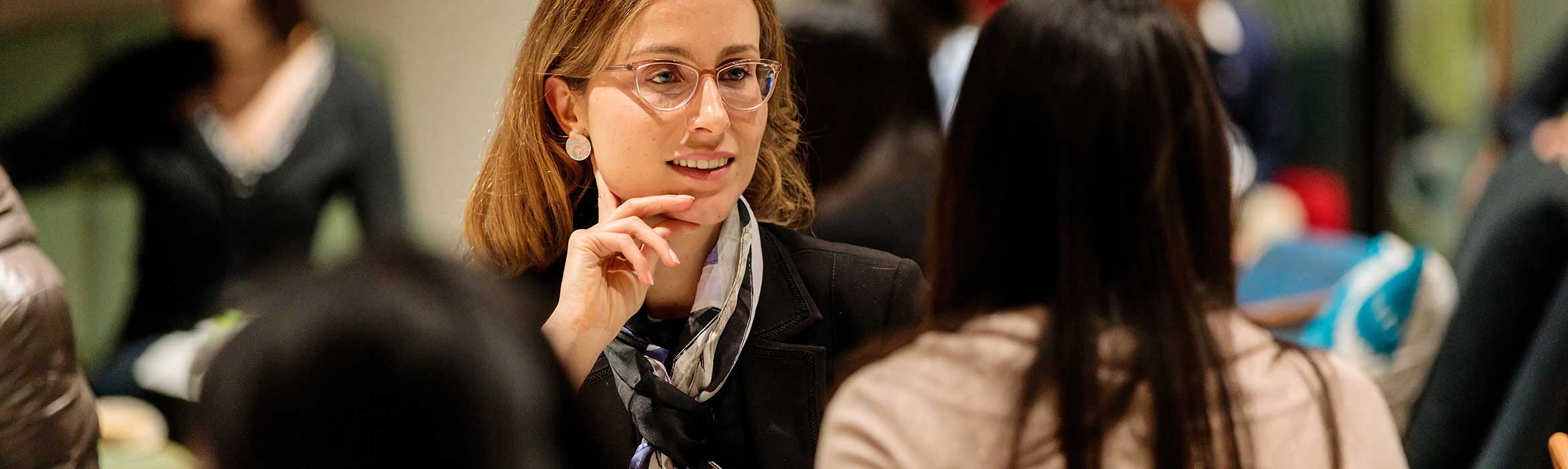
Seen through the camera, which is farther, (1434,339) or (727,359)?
(1434,339)

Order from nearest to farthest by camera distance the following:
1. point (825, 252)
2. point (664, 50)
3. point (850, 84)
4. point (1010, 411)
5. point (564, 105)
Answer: point (1010, 411)
point (664, 50)
point (564, 105)
point (825, 252)
point (850, 84)

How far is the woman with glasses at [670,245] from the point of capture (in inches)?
76.9

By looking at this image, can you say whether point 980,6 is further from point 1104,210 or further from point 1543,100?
point 1104,210

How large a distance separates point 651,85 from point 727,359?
37 centimetres

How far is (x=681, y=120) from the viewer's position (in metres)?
1.97

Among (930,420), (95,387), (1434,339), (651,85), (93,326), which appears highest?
(651,85)

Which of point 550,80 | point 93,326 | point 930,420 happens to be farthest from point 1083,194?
point 93,326

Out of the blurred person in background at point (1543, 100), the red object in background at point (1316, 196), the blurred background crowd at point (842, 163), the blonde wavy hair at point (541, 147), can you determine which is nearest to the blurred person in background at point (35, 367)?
the blurred background crowd at point (842, 163)

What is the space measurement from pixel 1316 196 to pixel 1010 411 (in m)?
4.27

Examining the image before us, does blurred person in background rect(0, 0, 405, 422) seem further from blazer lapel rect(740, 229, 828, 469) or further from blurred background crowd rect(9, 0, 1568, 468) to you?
blazer lapel rect(740, 229, 828, 469)

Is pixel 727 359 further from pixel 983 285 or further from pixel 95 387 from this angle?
pixel 95 387

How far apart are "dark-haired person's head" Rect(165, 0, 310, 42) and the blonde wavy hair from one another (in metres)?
2.04

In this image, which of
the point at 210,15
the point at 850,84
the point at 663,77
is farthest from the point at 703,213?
the point at 210,15

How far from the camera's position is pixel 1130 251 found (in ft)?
4.75
